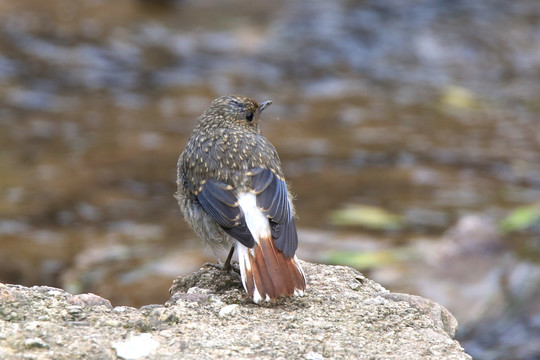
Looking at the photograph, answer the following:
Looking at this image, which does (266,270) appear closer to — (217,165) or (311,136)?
(217,165)

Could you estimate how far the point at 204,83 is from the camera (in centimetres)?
1495

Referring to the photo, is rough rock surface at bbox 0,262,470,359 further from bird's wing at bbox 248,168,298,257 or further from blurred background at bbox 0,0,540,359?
blurred background at bbox 0,0,540,359

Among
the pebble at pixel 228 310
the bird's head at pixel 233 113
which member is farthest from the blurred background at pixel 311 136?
the pebble at pixel 228 310

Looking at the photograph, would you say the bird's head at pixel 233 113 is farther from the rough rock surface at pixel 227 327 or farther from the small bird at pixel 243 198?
the rough rock surface at pixel 227 327

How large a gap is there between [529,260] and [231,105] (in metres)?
3.25

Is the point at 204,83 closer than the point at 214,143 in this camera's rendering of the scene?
No

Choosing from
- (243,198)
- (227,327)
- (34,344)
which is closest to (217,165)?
(243,198)

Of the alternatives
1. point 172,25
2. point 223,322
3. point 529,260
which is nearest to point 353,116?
point 172,25

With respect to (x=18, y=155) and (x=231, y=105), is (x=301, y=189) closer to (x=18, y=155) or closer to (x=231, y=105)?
(x=18, y=155)

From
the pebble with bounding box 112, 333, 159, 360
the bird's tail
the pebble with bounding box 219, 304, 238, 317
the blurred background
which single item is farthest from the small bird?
the blurred background

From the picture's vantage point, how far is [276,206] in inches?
184

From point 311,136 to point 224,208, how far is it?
8.06 m

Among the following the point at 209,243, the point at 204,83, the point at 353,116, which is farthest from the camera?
the point at 204,83

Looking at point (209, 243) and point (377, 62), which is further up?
point (377, 62)
